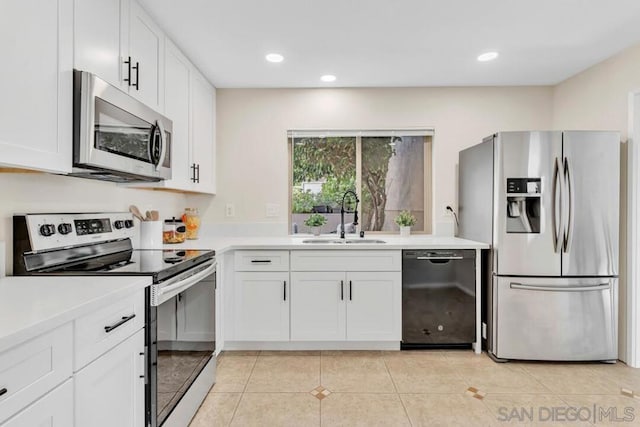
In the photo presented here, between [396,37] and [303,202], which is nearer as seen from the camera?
[396,37]

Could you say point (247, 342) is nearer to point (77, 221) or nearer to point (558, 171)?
point (77, 221)

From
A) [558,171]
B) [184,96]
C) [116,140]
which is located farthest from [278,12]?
[558,171]

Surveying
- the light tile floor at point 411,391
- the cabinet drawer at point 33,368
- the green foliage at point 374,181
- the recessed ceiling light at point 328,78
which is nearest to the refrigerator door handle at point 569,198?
the light tile floor at point 411,391

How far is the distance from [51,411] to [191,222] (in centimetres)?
224

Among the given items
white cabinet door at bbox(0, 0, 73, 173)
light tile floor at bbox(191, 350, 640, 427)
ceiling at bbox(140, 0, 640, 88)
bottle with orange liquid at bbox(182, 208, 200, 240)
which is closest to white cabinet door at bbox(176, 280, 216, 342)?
light tile floor at bbox(191, 350, 640, 427)

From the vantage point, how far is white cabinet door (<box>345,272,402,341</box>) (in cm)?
279

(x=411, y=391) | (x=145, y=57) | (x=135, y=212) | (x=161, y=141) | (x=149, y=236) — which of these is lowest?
(x=411, y=391)

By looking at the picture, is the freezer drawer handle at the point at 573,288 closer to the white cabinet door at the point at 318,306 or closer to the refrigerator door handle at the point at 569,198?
the refrigerator door handle at the point at 569,198

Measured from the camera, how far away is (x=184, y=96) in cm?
263

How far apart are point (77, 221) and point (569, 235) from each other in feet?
10.3

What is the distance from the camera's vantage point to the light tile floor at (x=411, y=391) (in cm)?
194

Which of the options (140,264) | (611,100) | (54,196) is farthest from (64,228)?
(611,100)

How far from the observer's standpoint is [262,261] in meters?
2.80

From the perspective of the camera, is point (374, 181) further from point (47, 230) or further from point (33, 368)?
point (33, 368)
